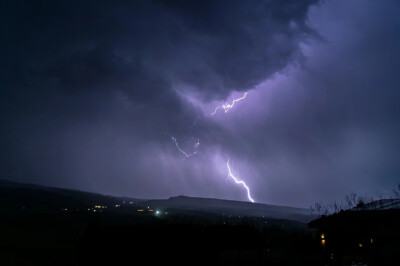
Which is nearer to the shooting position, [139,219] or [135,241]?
[135,241]

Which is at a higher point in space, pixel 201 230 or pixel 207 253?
pixel 201 230

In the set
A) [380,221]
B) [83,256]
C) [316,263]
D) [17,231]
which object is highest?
[380,221]

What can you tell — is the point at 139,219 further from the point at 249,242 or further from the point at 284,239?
the point at 249,242

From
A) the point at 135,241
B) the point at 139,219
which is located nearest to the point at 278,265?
the point at 135,241

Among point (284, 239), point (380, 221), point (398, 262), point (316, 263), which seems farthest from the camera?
point (284, 239)

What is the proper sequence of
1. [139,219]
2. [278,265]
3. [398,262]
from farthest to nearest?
[139,219] < [278,265] < [398,262]

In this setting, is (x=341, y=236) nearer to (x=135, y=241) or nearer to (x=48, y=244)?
(x=135, y=241)

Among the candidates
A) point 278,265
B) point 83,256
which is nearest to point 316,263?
point 278,265

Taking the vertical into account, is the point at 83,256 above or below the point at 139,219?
above

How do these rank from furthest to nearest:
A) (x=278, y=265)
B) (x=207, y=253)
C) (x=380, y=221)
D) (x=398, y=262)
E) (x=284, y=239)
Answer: (x=284, y=239) → (x=278, y=265) → (x=207, y=253) → (x=380, y=221) → (x=398, y=262)

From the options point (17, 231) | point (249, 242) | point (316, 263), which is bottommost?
point (17, 231)
